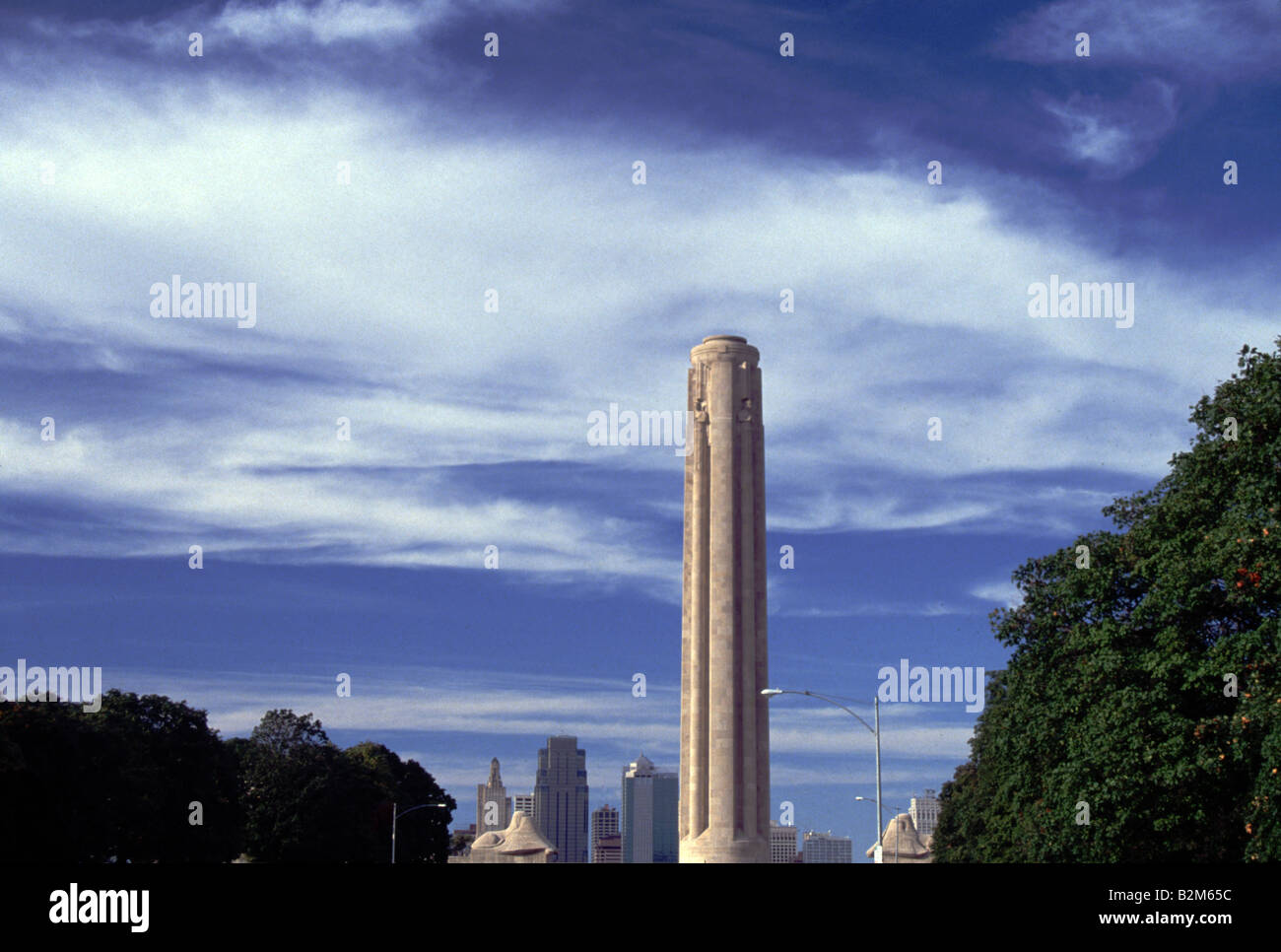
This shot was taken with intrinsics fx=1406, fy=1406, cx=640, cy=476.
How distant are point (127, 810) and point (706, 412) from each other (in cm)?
3915

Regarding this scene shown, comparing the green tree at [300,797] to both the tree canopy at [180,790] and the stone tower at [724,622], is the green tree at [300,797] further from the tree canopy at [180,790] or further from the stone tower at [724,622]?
the stone tower at [724,622]

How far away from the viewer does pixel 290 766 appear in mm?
95062

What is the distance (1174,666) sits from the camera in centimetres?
3531

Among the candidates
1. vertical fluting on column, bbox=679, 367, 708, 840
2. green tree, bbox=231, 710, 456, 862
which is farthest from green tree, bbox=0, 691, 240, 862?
vertical fluting on column, bbox=679, 367, 708, 840

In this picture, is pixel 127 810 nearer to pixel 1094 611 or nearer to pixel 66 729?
pixel 66 729

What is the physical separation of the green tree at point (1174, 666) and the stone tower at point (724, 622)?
4195 centimetres

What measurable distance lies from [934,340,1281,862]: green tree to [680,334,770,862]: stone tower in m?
41.9

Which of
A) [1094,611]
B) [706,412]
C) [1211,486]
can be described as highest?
[706,412]

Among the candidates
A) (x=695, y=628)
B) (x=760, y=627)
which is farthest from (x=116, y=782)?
(x=760, y=627)

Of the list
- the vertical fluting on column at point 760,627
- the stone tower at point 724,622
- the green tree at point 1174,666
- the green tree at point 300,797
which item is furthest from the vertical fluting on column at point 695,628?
the green tree at point 1174,666

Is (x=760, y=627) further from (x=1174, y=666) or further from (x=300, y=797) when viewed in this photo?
(x=1174, y=666)

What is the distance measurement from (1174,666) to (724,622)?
159 feet

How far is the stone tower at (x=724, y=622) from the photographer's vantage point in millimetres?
82500
